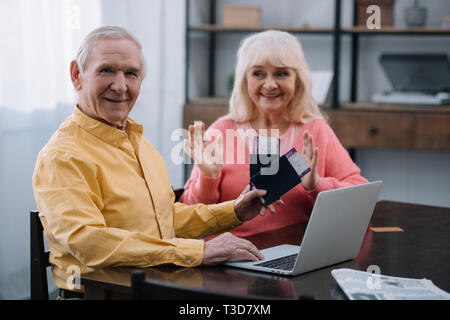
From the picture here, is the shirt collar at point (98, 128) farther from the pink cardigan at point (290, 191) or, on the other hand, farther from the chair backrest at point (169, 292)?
the pink cardigan at point (290, 191)

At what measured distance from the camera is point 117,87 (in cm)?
145

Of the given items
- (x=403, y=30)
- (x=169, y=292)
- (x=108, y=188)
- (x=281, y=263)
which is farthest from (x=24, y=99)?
(x=403, y=30)

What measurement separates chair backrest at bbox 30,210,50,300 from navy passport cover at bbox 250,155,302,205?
0.55 m

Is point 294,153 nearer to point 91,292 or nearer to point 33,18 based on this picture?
point 91,292

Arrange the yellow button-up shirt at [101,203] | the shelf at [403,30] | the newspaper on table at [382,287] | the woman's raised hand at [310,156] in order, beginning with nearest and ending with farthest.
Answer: the newspaper on table at [382,287] → the yellow button-up shirt at [101,203] → the woman's raised hand at [310,156] → the shelf at [403,30]

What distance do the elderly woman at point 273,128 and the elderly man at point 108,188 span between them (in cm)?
48

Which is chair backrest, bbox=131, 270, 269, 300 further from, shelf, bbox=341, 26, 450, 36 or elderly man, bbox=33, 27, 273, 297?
shelf, bbox=341, 26, 450, 36

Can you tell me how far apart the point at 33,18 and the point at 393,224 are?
71.4 inches

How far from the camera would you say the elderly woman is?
211 centimetres

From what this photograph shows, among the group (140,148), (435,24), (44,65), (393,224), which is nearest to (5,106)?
(44,65)

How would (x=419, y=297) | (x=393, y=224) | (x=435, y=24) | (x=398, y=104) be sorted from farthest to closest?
(x=435, y=24)
(x=398, y=104)
(x=393, y=224)
(x=419, y=297)

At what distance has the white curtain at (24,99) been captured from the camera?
2.56m

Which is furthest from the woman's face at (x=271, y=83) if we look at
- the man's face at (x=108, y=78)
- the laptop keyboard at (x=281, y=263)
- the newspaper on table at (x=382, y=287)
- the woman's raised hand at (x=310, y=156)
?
the newspaper on table at (x=382, y=287)

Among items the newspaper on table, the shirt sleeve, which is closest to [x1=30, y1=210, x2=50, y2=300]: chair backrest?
the shirt sleeve
